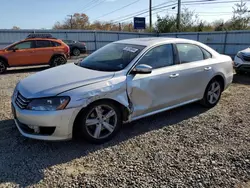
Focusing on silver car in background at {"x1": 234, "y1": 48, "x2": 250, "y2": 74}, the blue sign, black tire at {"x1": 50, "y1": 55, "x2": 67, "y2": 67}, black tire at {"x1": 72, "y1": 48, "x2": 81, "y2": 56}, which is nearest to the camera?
silver car in background at {"x1": 234, "y1": 48, "x2": 250, "y2": 74}

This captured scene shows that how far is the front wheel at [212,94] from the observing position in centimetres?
455

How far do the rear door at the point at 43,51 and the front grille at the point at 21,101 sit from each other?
304 inches

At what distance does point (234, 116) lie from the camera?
430 centimetres

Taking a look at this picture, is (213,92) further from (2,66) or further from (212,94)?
(2,66)

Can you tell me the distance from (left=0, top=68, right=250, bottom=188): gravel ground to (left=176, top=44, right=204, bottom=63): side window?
115 centimetres

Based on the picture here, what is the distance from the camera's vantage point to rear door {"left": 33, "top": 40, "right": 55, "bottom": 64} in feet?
33.5

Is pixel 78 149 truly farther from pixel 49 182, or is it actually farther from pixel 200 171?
pixel 200 171

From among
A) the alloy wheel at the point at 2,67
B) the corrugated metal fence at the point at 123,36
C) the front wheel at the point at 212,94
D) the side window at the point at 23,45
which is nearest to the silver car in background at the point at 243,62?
the front wheel at the point at 212,94

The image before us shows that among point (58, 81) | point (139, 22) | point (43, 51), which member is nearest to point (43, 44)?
point (43, 51)

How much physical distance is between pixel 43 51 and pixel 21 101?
8.03 m

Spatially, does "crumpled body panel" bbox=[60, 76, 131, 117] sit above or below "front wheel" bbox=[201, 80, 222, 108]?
above

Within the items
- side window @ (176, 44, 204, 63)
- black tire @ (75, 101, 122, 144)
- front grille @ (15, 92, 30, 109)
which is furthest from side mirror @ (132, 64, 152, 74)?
front grille @ (15, 92, 30, 109)

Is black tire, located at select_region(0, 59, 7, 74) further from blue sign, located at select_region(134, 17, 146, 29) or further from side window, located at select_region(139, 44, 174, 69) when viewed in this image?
blue sign, located at select_region(134, 17, 146, 29)

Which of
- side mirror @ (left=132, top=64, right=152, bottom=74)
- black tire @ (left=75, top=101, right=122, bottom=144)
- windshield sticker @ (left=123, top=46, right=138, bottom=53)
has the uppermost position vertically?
windshield sticker @ (left=123, top=46, right=138, bottom=53)
